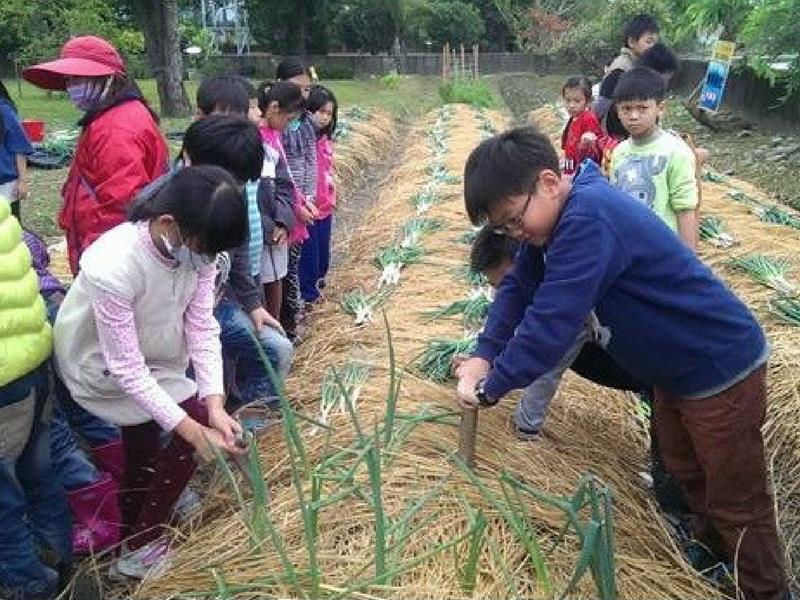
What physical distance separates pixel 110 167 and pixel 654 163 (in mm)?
2026

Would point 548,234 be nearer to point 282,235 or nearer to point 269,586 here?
point 269,586

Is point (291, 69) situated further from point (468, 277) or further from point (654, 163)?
point (654, 163)

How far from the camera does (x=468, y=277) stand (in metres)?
5.01

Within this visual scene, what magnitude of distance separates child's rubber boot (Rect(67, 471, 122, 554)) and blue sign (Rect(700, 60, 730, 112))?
362 inches

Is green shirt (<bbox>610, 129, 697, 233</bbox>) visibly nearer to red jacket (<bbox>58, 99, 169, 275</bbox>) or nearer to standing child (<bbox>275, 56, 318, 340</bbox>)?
standing child (<bbox>275, 56, 318, 340</bbox>)

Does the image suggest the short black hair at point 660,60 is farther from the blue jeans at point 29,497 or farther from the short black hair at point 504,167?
the blue jeans at point 29,497

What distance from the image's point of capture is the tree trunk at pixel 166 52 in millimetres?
18031

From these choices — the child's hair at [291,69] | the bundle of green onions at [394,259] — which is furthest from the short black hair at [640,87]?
the child's hair at [291,69]

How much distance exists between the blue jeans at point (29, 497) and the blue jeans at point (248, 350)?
0.78 m

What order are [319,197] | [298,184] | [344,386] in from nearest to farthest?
[344,386] → [298,184] → [319,197]

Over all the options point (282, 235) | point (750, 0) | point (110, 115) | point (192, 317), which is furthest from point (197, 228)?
point (750, 0)

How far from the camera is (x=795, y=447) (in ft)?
10.7

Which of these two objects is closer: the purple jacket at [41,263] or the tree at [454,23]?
the purple jacket at [41,263]

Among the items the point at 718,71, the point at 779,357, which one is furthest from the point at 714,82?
the point at 779,357
